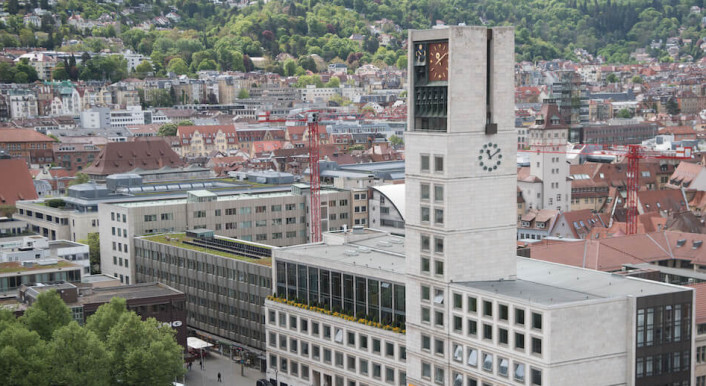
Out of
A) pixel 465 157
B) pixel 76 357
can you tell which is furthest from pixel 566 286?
pixel 76 357

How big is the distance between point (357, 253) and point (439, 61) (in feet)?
54.0

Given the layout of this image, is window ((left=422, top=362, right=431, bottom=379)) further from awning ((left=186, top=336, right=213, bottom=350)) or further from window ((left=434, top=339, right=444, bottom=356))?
awning ((left=186, top=336, right=213, bottom=350))

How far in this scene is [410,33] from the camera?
5306 cm

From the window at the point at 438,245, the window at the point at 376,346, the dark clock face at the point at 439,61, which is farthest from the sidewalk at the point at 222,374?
the dark clock face at the point at 439,61

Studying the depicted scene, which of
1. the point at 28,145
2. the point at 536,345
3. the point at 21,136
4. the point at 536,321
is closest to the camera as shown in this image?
the point at 536,321

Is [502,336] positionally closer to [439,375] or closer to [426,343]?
[439,375]

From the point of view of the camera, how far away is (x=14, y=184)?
119m

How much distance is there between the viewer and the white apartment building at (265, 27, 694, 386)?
47.6 m

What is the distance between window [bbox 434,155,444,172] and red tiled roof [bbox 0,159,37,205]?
7430cm

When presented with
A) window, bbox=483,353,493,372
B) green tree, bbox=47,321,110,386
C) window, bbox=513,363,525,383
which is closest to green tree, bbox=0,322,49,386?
green tree, bbox=47,321,110,386

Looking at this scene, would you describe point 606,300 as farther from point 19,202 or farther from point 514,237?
point 19,202

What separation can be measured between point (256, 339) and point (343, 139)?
400 ft

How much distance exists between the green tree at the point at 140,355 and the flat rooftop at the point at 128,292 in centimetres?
970

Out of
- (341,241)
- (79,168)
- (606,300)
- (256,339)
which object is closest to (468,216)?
(606,300)
